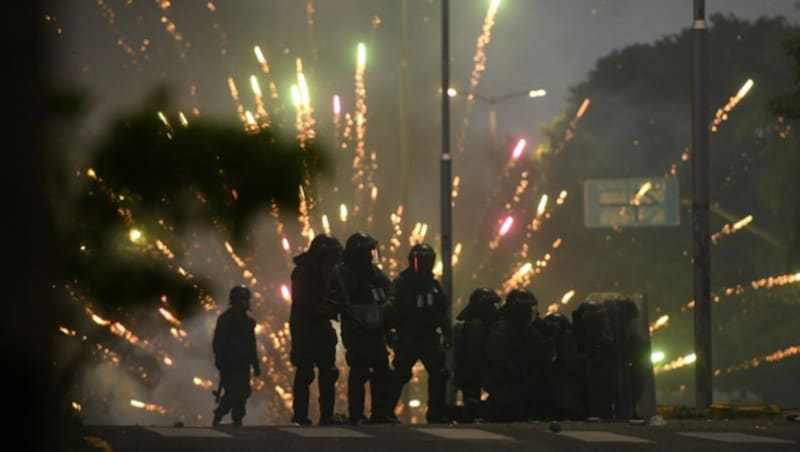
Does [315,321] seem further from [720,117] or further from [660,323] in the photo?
[720,117]

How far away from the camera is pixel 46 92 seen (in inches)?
453

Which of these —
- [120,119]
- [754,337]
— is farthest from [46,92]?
[754,337]

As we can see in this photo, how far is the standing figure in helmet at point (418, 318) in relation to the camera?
20219 millimetres

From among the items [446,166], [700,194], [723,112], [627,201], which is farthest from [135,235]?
[723,112]

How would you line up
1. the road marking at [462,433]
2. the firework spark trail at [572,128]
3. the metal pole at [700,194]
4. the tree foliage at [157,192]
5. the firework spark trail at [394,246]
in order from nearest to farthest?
the tree foliage at [157,192] → the road marking at [462,433] → the metal pole at [700,194] → the firework spark trail at [394,246] → the firework spark trail at [572,128]

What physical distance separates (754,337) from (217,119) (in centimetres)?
5272

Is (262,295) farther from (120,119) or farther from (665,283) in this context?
(120,119)

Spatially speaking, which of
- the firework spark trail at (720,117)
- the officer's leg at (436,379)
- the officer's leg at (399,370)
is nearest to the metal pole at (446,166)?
the officer's leg at (436,379)

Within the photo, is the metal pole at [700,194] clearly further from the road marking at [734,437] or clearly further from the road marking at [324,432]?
the road marking at [324,432]

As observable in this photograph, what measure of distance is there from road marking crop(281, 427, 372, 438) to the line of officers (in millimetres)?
2418

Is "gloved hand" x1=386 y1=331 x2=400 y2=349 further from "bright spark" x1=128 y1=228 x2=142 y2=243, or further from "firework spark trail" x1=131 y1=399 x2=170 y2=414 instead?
"firework spark trail" x1=131 y1=399 x2=170 y2=414

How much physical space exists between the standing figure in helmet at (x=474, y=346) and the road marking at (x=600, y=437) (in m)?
5.11

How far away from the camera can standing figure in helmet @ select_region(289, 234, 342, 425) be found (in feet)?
62.7

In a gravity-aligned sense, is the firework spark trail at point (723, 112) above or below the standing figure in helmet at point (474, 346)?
above
